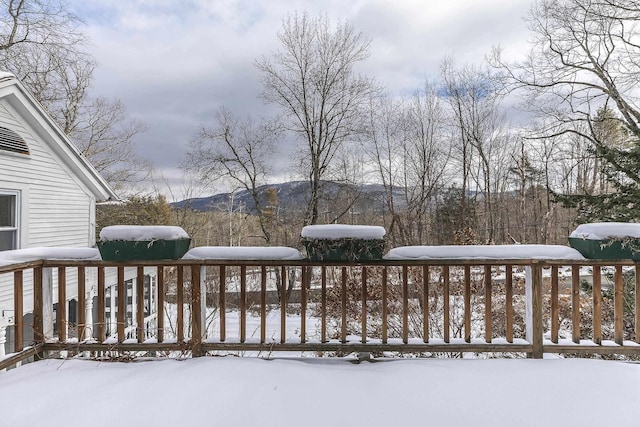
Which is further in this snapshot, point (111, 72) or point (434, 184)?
point (434, 184)

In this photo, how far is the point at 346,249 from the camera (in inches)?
84.2

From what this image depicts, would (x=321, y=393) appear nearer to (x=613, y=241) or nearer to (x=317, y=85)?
(x=613, y=241)

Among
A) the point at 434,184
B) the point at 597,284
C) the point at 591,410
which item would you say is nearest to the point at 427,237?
the point at 434,184

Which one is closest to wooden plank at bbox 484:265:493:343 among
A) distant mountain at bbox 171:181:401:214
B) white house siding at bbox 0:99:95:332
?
white house siding at bbox 0:99:95:332

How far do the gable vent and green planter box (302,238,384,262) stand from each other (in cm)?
644

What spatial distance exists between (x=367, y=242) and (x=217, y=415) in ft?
4.10

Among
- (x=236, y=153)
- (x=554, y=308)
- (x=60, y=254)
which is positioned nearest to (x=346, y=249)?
(x=554, y=308)

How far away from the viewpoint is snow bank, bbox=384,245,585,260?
216 cm

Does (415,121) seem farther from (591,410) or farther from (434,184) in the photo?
(591,410)

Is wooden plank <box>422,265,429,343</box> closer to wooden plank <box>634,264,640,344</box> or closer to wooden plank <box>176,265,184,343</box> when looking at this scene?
wooden plank <box>634,264,640,344</box>

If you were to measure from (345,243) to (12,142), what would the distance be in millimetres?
6813

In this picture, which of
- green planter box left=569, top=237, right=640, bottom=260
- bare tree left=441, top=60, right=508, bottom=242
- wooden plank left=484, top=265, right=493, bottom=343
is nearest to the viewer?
green planter box left=569, top=237, right=640, bottom=260

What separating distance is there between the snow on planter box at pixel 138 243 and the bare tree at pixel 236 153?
10421mm

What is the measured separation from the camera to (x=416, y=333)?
194 inches
